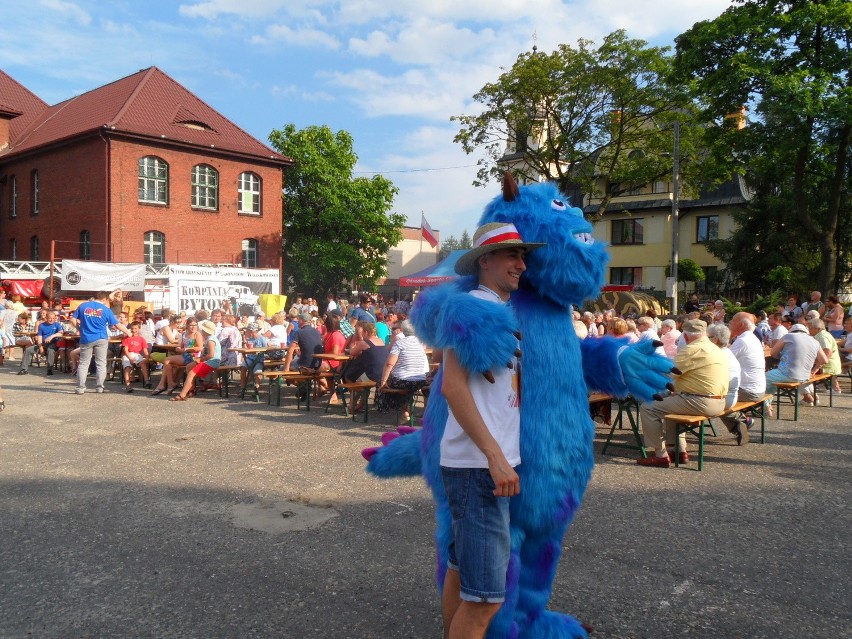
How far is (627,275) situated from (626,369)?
3998cm

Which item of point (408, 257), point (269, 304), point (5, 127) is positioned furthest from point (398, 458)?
point (408, 257)

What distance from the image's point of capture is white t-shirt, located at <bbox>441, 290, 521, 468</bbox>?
8.05ft

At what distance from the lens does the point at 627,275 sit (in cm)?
4144

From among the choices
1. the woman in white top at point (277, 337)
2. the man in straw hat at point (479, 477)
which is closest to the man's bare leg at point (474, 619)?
the man in straw hat at point (479, 477)

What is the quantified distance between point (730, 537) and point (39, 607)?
424 centimetres

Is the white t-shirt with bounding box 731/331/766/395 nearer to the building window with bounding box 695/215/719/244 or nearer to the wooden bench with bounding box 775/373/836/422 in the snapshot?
the wooden bench with bounding box 775/373/836/422

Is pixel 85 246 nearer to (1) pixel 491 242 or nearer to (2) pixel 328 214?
(2) pixel 328 214

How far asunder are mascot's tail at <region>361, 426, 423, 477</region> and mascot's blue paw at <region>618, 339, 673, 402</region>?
0.99 m

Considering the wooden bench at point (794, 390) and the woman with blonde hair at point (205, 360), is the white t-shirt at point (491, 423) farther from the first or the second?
the woman with blonde hair at point (205, 360)

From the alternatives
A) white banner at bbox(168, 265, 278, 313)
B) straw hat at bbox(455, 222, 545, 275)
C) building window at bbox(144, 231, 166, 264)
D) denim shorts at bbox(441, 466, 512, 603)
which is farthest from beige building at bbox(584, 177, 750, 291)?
denim shorts at bbox(441, 466, 512, 603)

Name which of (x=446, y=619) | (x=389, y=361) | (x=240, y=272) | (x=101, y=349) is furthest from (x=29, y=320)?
(x=446, y=619)

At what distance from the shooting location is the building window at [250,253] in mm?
34062

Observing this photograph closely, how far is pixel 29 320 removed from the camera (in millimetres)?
20234

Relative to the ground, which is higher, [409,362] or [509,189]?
[509,189]
